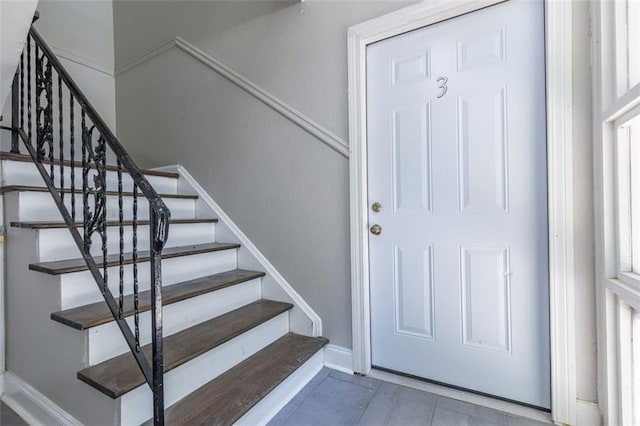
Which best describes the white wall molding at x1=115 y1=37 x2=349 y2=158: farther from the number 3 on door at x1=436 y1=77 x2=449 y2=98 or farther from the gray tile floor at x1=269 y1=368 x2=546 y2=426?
the gray tile floor at x1=269 y1=368 x2=546 y2=426

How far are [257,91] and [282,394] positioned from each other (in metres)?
1.83

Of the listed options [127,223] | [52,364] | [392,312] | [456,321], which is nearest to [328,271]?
[392,312]

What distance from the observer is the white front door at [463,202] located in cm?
136

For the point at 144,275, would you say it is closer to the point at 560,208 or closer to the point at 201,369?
the point at 201,369

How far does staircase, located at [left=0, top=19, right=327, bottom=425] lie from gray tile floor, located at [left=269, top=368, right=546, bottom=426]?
11 centimetres

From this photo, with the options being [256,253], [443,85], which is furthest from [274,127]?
[443,85]

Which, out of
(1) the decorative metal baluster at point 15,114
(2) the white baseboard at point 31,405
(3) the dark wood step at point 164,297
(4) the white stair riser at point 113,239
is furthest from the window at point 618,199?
(1) the decorative metal baluster at point 15,114

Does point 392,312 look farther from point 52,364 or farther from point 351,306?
point 52,364

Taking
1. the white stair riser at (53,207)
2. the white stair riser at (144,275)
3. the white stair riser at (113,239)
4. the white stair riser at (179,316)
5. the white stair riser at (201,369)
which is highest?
the white stair riser at (53,207)

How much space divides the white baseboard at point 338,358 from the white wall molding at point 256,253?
4.5 inches

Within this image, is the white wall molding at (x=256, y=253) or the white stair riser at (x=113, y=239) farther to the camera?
the white wall molding at (x=256, y=253)

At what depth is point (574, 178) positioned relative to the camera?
127 centimetres

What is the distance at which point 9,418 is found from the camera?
4.41 ft

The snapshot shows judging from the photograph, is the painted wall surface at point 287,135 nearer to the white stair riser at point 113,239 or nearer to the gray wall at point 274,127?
the gray wall at point 274,127
